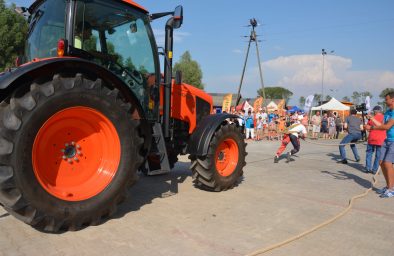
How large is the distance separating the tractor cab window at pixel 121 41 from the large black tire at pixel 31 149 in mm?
689

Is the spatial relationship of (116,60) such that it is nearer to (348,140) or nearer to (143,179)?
(143,179)

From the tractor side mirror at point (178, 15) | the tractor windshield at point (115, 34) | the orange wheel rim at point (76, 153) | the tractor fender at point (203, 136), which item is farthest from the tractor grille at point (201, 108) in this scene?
the orange wheel rim at point (76, 153)

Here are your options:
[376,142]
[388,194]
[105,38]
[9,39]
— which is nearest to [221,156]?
[105,38]

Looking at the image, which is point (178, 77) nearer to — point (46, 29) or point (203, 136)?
point (203, 136)

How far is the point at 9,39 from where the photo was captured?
20.3 meters

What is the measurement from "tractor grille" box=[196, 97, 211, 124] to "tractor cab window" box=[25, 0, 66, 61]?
266 centimetres

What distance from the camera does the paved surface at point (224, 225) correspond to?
11.0 ft

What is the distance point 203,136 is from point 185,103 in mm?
754

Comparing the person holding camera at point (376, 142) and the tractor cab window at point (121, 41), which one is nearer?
the tractor cab window at point (121, 41)

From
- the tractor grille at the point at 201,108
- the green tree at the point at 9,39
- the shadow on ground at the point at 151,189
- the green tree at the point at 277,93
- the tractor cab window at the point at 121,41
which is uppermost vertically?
the green tree at the point at 277,93

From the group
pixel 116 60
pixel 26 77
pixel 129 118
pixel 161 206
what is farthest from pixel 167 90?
pixel 26 77

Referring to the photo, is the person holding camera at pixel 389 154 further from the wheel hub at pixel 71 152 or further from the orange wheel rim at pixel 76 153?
the wheel hub at pixel 71 152

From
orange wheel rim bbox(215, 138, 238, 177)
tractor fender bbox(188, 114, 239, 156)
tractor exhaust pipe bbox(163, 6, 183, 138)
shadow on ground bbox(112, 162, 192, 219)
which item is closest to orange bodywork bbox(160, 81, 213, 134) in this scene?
tractor fender bbox(188, 114, 239, 156)

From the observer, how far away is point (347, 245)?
3.62 metres
